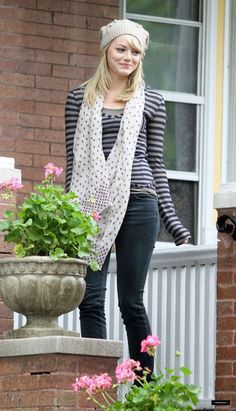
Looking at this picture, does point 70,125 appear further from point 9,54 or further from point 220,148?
point 220,148

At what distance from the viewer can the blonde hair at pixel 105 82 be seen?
799 cm

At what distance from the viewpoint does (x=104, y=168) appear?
7910mm

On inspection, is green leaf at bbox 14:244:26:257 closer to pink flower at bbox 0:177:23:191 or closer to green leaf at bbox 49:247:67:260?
green leaf at bbox 49:247:67:260

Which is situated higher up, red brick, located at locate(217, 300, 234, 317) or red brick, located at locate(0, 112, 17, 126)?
red brick, located at locate(0, 112, 17, 126)

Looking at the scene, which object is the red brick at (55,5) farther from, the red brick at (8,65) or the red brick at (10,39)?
the red brick at (8,65)

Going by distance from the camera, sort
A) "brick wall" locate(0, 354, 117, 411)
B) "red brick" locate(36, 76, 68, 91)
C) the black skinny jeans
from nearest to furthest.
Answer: "brick wall" locate(0, 354, 117, 411)
the black skinny jeans
"red brick" locate(36, 76, 68, 91)

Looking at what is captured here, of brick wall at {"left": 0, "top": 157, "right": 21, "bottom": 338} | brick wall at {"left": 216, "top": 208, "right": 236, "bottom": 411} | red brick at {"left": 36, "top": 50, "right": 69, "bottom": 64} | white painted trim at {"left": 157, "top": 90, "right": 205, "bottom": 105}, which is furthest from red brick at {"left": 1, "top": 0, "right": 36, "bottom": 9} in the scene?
brick wall at {"left": 216, "top": 208, "right": 236, "bottom": 411}

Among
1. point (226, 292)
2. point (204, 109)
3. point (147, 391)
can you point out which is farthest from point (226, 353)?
point (204, 109)

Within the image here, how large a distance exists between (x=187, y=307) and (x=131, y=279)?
153 cm

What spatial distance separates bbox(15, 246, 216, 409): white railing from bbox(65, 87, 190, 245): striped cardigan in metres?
1.09

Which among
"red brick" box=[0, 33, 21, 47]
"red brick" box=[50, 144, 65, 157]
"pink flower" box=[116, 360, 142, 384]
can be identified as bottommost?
"pink flower" box=[116, 360, 142, 384]

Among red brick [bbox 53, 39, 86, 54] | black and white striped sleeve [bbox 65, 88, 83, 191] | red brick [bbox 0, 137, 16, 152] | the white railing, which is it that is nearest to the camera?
black and white striped sleeve [bbox 65, 88, 83, 191]

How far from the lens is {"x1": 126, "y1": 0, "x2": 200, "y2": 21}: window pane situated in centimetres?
1175

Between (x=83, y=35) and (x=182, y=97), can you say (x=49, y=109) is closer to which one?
(x=83, y=35)
